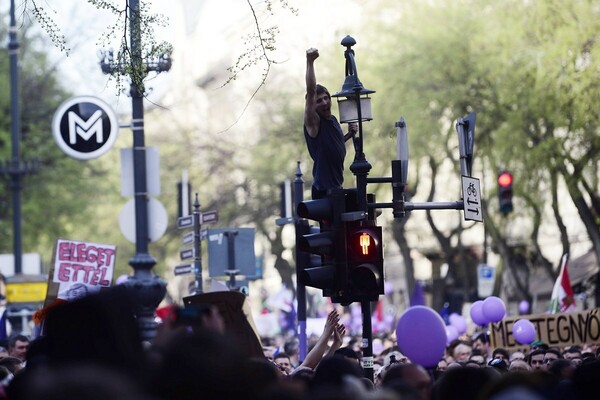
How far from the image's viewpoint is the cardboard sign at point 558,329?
17938 millimetres

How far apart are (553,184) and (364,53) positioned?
857 centimetres

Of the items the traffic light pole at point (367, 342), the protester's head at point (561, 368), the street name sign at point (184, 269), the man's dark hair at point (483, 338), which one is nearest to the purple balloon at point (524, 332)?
the man's dark hair at point (483, 338)

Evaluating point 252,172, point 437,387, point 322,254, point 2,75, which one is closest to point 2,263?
point 2,75

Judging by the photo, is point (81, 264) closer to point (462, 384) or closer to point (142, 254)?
point (142, 254)

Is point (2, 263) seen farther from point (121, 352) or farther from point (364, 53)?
point (121, 352)

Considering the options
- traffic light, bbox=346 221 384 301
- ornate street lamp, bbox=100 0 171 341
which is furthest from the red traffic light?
traffic light, bbox=346 221 384 301

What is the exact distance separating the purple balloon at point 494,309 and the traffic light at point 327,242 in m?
7.03

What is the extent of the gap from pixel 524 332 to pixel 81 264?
19.1 ft

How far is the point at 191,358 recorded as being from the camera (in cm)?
632

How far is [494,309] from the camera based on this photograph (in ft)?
64.5

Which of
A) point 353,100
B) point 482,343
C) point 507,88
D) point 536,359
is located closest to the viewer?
point 353,100

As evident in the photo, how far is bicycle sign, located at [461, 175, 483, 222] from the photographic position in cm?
1443

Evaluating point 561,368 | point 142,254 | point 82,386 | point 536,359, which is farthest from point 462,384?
point 142,254

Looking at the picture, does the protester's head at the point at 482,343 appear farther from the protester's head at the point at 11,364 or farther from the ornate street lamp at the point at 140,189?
the protester's head at the point at 11,364
